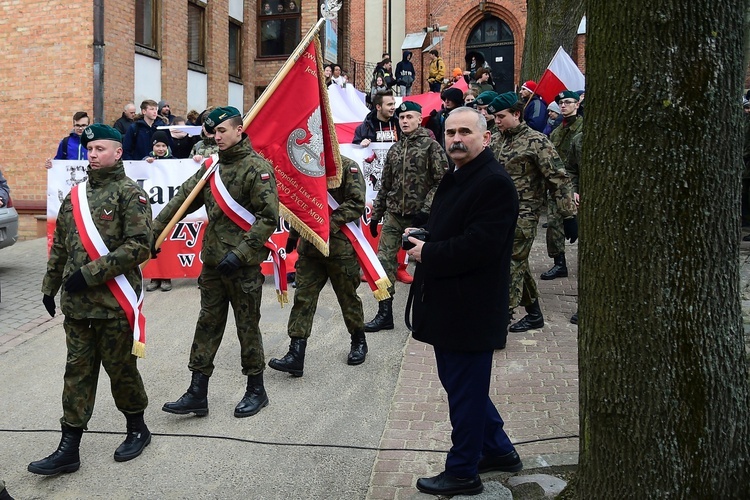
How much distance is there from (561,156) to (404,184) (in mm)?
2988

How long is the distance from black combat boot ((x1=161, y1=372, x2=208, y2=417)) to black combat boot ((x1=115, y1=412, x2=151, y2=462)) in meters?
0.38

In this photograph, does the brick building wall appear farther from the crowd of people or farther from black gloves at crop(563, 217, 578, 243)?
black gloves at crop(563, 217, 578, 243)

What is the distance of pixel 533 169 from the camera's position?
22.2ft

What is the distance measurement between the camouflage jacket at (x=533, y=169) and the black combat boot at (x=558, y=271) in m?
2.82

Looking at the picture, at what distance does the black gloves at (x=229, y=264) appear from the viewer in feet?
16.3

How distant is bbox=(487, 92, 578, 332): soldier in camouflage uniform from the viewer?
6645 mm

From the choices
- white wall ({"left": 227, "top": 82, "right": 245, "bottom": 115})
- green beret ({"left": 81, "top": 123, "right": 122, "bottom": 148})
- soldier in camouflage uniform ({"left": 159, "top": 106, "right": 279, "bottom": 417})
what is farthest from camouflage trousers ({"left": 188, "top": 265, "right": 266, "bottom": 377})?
white wall ({"left": 227, "top": 82, "right": 245, "bottom": 115})

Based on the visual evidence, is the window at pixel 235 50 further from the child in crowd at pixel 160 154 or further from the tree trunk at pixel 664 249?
the tree trunk at pixel 664 249

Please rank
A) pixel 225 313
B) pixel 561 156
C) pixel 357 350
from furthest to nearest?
pixel 561 156 → pixel 357 350 → pixel 225 313

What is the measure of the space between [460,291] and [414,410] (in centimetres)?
178

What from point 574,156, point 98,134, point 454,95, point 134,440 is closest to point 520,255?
point 574,156

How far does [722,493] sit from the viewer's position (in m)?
3.15

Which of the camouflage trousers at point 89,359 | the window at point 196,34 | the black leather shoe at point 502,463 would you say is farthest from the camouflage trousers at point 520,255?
the window at point 196,34

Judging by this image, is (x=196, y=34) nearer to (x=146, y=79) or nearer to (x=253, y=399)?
(x=146, y=79)
